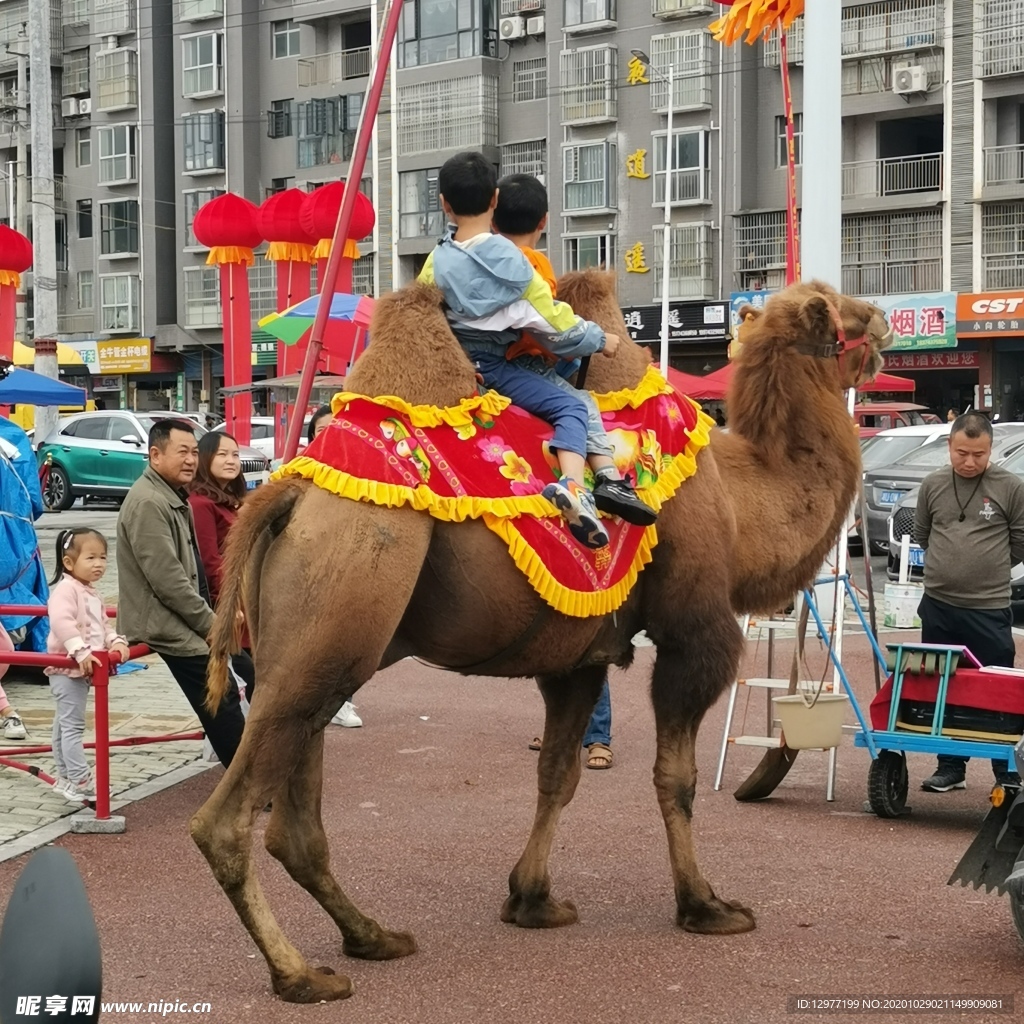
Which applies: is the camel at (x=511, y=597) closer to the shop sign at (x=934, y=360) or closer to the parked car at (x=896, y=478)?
the parked car at (x=896, y=478)

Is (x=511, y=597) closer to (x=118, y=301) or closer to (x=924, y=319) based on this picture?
(x=924, y=319)

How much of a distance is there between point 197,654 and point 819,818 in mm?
3104

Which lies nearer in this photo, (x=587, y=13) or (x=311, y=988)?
(x=311, y=988)

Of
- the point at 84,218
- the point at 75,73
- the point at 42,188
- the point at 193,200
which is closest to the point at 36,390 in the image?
the point at 42,188

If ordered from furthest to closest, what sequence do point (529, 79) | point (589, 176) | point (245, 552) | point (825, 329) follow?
point (529, 79), point (589, 176), point (825, 329), point (245, 552)

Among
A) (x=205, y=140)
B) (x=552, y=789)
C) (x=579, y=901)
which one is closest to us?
(x=552, y=789)

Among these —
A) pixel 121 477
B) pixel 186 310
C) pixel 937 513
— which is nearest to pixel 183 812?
pixel 937 513

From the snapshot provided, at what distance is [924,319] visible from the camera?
36.9 m

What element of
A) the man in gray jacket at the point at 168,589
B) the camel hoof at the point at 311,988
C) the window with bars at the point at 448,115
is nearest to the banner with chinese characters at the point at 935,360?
the window with bars at the point at 448,115

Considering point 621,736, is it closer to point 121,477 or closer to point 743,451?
point 743,451

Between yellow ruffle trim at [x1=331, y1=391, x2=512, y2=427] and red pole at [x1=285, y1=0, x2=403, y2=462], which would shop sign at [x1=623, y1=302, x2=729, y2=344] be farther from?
yellow ruffle trim at [x1=331, y1=391, x2=512, y2=427]

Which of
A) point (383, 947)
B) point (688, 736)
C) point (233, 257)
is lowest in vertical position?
point (383, 947)

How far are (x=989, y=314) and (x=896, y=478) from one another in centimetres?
1664

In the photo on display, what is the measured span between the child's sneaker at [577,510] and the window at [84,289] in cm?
5141
